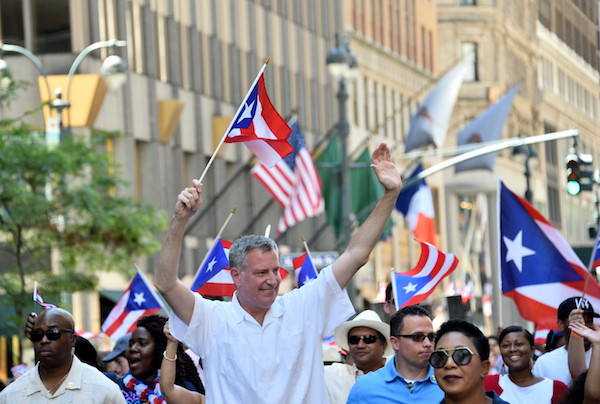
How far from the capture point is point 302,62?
5419cm

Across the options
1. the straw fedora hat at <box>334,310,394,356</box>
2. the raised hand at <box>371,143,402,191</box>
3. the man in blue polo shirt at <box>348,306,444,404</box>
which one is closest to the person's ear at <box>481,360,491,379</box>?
the raised hand at <box>371,143,402,191</box>

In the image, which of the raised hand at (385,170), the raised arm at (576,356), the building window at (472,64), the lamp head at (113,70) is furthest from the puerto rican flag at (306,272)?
the building window at (472,64)

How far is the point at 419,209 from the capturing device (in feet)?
114

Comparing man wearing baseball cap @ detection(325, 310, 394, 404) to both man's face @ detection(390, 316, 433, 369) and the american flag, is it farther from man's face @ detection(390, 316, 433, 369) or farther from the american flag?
the american flag

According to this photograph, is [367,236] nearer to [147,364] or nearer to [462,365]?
[462,365]

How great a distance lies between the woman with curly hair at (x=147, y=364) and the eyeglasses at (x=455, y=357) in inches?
134

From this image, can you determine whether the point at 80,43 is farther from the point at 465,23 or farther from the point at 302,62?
the point at 465,23

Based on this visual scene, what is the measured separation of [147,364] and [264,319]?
2560 mm

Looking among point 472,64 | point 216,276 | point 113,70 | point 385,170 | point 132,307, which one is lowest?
point 132,307

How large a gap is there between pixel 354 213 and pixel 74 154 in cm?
1591

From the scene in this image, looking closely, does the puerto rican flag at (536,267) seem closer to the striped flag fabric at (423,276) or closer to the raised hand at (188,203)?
the striped flag fabric at (423,276)

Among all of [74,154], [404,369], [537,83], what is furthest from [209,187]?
[537,83]

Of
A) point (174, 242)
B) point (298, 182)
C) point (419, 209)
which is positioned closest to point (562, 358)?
point (174, 242)

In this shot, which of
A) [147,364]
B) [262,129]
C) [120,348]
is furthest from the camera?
[120,348]
